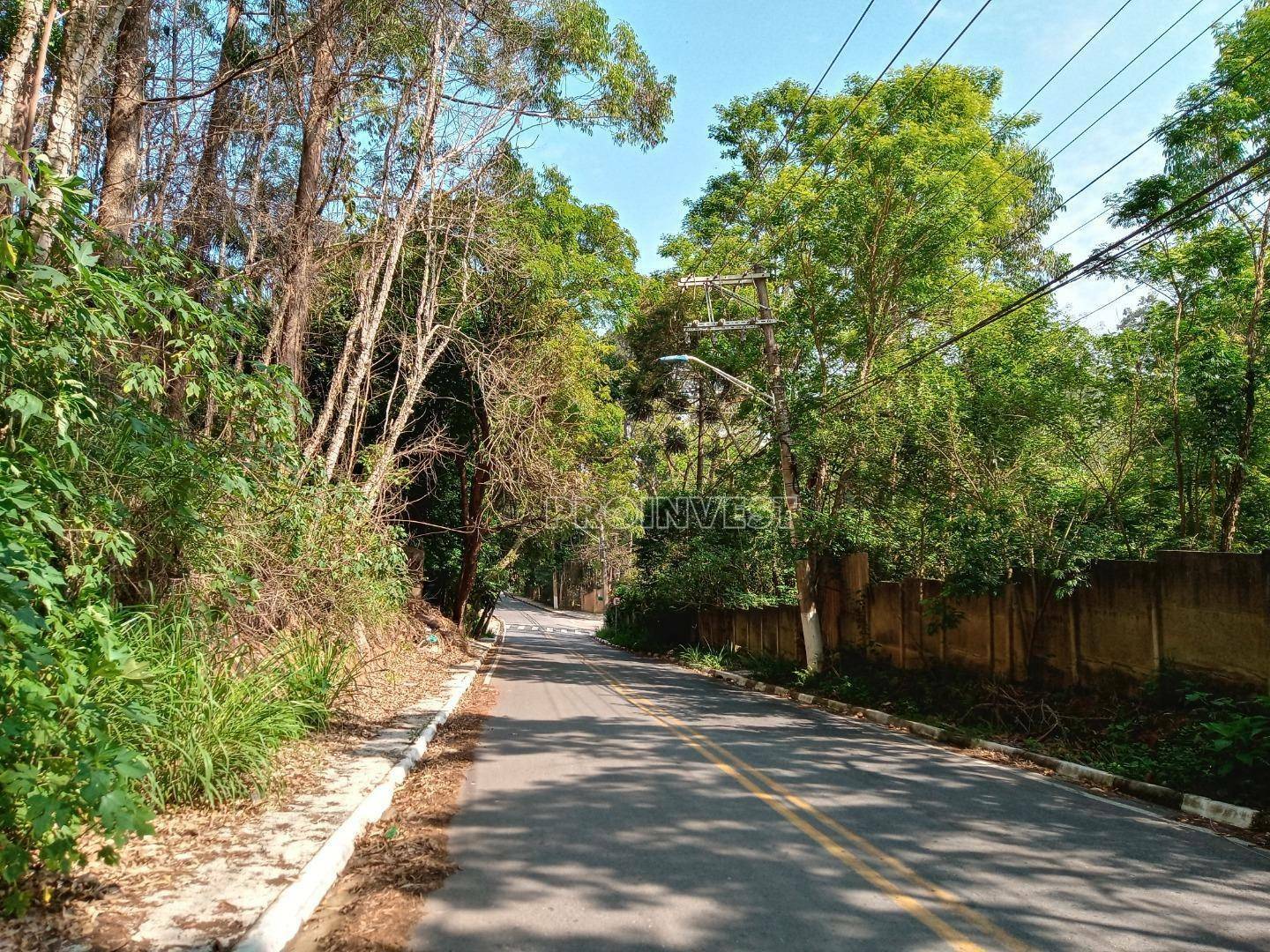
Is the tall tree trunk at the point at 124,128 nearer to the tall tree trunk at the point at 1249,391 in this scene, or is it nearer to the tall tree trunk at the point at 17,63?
the tall tree trunk at the point at 17,63

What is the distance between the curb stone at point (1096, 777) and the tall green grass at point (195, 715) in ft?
26.0

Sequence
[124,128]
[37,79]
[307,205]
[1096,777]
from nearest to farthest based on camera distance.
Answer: [37,79] < [1096,777] < [124,128] < [307,205]

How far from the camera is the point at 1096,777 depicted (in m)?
8.62

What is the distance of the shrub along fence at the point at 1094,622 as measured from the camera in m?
8.62

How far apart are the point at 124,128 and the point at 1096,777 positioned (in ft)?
42.0

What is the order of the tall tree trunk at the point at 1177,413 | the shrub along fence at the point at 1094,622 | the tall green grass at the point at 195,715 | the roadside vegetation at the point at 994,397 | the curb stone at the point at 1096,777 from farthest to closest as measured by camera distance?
the tall tree trunk at the point at 1177,413
the roadside vegetation at the point at 994,397
the shrub along fence at the point at 1094,622
the curb stone at the point at 1096,777
the tall green grass at the point at 195,715

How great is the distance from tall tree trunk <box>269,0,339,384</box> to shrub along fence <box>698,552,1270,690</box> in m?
11.0

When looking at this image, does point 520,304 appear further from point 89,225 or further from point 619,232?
point 89,225

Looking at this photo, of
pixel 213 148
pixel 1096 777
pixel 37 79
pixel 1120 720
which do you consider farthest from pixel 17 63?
pixel 1120 720

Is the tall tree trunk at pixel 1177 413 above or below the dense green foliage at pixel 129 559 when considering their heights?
above

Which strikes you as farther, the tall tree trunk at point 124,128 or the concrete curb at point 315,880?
the tall tree trunk at point 124,128

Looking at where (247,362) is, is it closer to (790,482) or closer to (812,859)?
(790,482)

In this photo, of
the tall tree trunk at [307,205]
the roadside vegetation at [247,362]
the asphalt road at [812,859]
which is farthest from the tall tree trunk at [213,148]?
the asphalt road at [812,859]

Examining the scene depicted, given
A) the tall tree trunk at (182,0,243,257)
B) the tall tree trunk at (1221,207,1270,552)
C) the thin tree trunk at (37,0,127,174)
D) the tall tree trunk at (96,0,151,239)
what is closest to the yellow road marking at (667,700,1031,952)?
the thin tree trunk at (37,0,127,174)
